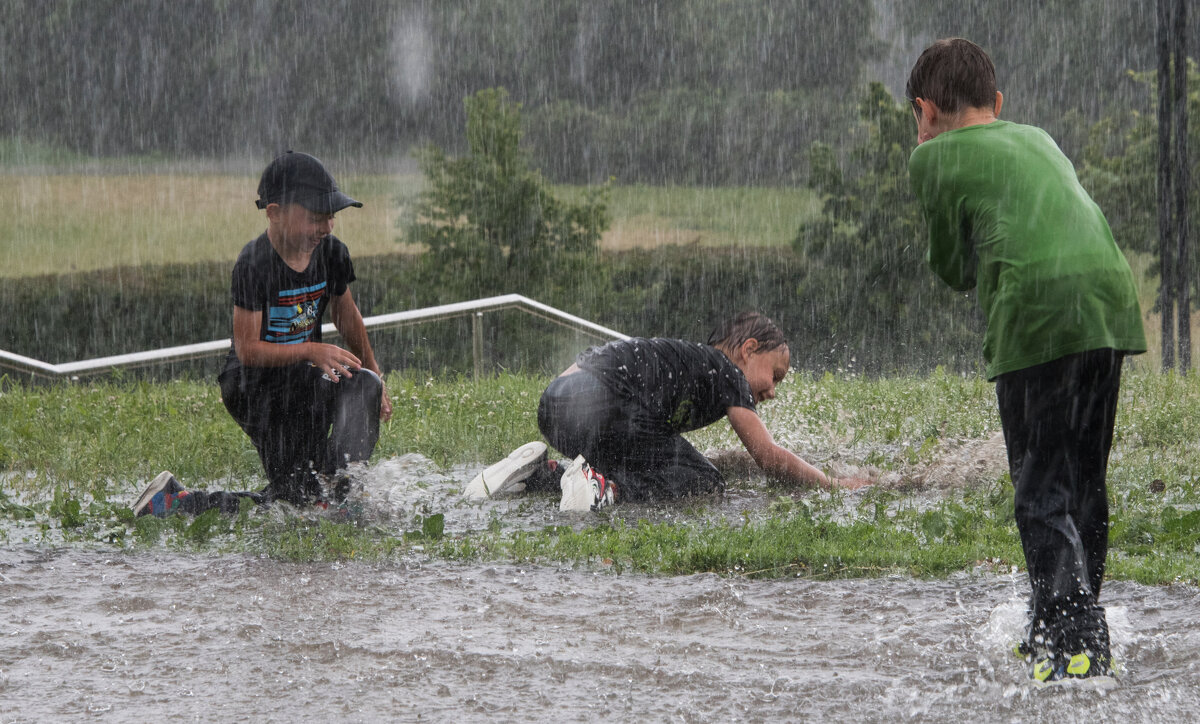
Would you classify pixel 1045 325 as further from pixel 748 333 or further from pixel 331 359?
pixel 331 359

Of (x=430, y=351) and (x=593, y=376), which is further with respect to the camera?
(x=430, y=351)

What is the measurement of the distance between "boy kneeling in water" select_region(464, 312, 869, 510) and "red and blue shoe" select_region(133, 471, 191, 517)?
4.37 ft

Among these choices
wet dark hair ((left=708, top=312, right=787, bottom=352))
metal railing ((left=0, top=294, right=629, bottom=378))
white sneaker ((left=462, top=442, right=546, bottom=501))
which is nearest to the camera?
wet dark hair ((left=708, top=312, right=787, bottom=352))

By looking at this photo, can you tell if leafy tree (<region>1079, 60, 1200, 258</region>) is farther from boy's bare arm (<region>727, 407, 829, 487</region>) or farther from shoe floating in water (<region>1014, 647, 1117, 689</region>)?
shoe floating in water (<region>1014, 647, 1117, 689</region>)

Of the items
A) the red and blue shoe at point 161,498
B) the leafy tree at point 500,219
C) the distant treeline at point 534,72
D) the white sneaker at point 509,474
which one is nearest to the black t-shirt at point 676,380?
the white sneaker at point 509,474

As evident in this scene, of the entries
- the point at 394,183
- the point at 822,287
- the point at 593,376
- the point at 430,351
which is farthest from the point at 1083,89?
the point at 593,376

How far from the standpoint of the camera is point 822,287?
36.7 metres

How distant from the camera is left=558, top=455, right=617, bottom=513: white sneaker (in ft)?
18.6

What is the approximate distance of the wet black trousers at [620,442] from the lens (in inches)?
231

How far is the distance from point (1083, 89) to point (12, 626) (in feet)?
154

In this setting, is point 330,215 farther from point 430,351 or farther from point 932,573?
point 430,351

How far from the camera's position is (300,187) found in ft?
17.5

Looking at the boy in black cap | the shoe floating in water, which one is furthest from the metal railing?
the shoe floating in water

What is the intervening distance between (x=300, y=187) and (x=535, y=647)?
8.00 ft
